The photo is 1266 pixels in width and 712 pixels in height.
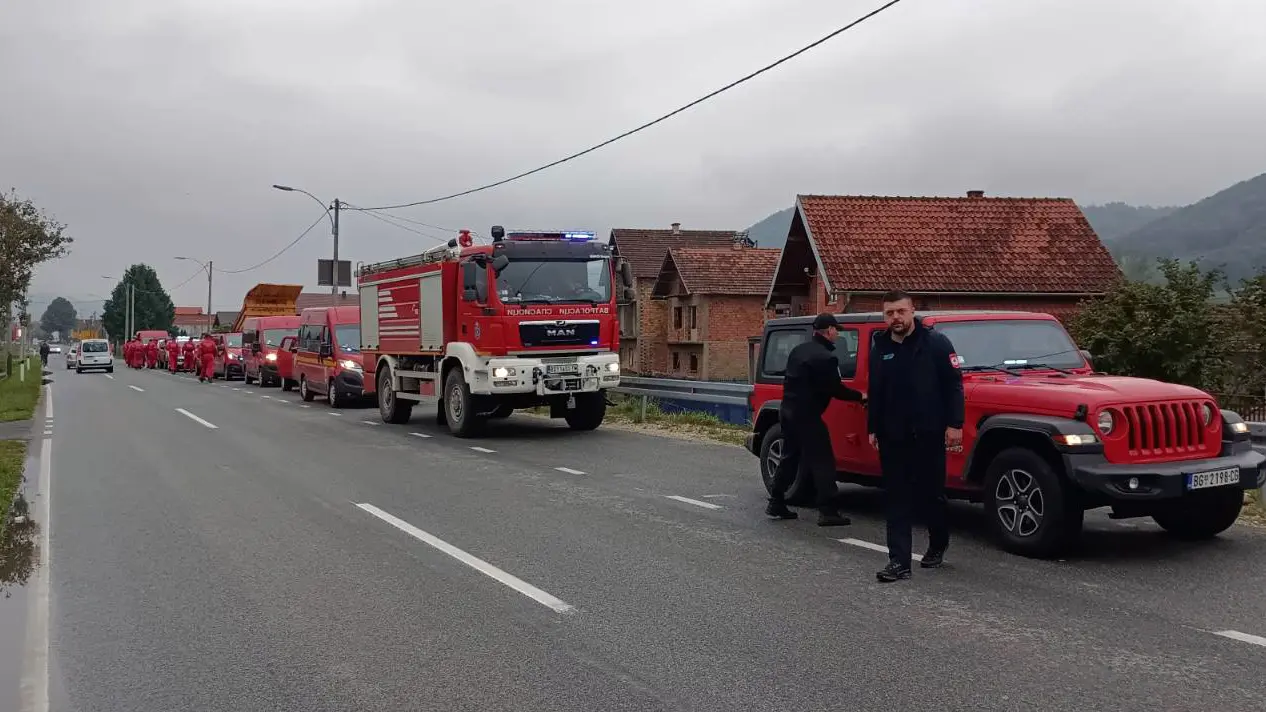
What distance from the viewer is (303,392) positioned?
27531 mm

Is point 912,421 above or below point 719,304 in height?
below

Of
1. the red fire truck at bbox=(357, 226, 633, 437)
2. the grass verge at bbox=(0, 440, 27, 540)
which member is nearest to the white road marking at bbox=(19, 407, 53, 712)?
the grass verge at bbox=(0, 440, 27, 540)

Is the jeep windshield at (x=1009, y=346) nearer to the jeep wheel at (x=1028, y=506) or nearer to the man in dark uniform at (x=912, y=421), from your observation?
the jeep wheel at (x=1028, y=506)

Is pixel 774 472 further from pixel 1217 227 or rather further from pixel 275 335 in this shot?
pixel 1217 227

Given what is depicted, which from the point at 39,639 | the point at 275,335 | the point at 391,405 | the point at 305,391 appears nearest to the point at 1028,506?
the point at 39,639

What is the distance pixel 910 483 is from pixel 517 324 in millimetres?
9959

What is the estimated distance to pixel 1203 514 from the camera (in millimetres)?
7848

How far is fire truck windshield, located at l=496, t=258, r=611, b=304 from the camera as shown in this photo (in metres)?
16.2

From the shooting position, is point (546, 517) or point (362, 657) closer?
point (362, 657)

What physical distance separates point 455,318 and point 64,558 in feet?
30.7

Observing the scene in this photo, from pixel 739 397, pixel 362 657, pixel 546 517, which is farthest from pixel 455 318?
pixel 362 657

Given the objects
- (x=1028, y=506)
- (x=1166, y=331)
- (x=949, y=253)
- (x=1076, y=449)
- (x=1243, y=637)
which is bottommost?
(x=1243, y=637)

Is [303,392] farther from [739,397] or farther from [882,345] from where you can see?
[882,345]

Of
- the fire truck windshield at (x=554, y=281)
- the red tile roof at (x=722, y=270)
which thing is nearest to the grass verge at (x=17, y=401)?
the fire truck windshield at (x=554, y=281)
